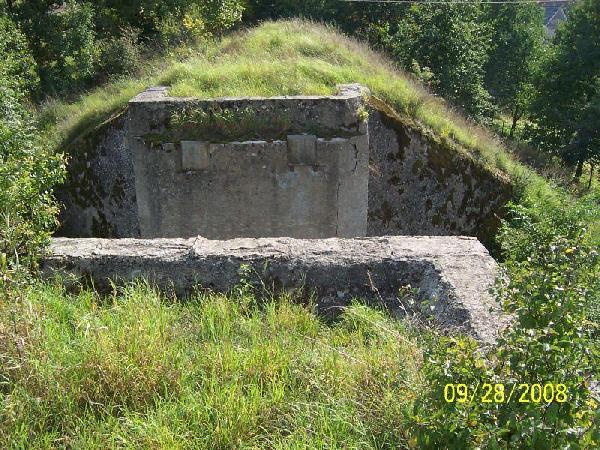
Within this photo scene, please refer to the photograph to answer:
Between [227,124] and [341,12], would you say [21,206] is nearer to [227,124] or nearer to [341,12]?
Answer: [227,124]

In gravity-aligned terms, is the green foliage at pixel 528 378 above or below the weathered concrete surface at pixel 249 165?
above

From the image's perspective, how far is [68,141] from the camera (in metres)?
8.52

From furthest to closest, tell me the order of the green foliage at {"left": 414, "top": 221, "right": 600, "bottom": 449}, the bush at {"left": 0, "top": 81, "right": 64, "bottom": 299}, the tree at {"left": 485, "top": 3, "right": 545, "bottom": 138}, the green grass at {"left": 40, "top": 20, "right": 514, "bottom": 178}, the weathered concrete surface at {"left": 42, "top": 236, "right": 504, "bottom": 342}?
the tree at {"left": 485, "top": 3, "right": 545, "bottom": 138} → the green grass at {"left": 40, "top": 20, "right": 514, "bottom": 178} → the weathered concrete surface at {"left": 42, "top": 236, "right": 504, "bottom": 342} → the bush at {"left": 0, "top": 81, "right": 64, "bottom": 299} → the green foliage at {"left": 414, "top": 221, "right": 600, "bottom": 449}

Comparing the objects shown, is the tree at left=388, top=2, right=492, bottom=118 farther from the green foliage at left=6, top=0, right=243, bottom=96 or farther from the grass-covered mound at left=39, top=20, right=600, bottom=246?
the green foliage at left=6, top=0, right=243, bottom=96

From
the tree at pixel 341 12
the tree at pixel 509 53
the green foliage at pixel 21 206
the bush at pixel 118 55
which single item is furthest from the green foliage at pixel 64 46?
the tree at pixel 509 53

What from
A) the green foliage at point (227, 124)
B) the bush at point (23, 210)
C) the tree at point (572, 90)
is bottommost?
the tree at point (572, 90)

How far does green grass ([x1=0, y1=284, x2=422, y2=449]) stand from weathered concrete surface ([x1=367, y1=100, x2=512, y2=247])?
200 inches

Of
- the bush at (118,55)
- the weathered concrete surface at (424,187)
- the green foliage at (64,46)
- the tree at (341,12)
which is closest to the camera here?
Answer: the weathered concrete surface at (424,187)

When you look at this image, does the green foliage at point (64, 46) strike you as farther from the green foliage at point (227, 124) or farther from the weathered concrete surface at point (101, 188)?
the green foliage at point (227, 124)

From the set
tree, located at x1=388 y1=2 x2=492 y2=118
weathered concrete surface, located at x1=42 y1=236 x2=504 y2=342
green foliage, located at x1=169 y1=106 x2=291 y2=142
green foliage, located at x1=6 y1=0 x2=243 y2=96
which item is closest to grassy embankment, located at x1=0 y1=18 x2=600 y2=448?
weathered concrete surface, located at x1=42 y1=236 x2=504 y2=342

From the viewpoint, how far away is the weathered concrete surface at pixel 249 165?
6777 mm

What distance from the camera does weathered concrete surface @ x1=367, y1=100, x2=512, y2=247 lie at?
304 inches

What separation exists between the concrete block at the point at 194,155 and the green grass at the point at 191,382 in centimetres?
416

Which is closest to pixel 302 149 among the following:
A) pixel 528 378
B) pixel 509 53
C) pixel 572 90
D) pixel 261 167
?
pixel 261 167
